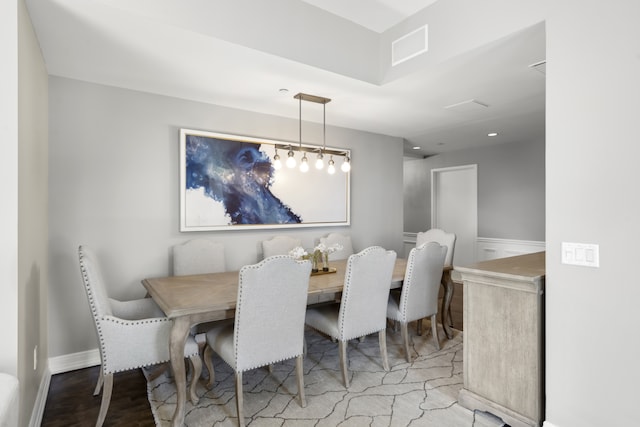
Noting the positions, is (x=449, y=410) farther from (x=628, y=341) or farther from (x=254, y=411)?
(x=254, y=411)

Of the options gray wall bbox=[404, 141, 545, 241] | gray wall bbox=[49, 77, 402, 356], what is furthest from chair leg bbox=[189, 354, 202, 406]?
gray wall bbox=[404, 141, 545, 241]

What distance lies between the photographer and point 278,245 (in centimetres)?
374

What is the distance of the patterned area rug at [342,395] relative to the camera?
2158 mm

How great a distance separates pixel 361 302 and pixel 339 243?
1.58m

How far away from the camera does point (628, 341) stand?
5.33 feet

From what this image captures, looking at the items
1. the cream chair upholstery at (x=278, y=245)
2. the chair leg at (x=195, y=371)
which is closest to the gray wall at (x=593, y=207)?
the chair leg at (x=195, y=371)

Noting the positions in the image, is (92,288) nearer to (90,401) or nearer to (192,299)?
(192,299)

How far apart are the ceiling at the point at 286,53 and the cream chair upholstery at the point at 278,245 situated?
134 cm

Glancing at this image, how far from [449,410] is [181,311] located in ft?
5.75

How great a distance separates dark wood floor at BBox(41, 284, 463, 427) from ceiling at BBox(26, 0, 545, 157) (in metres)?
2.28

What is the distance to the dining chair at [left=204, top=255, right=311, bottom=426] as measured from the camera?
6.61ft

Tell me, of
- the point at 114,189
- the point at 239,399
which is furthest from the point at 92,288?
the point at 114,189

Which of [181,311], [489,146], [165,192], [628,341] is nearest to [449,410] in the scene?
[628,341]

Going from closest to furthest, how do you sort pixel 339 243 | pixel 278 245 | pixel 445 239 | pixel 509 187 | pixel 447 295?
pixel 447 295
pixel 278 245
pixel 445 239
pixel 339 243
pixel 509 187
